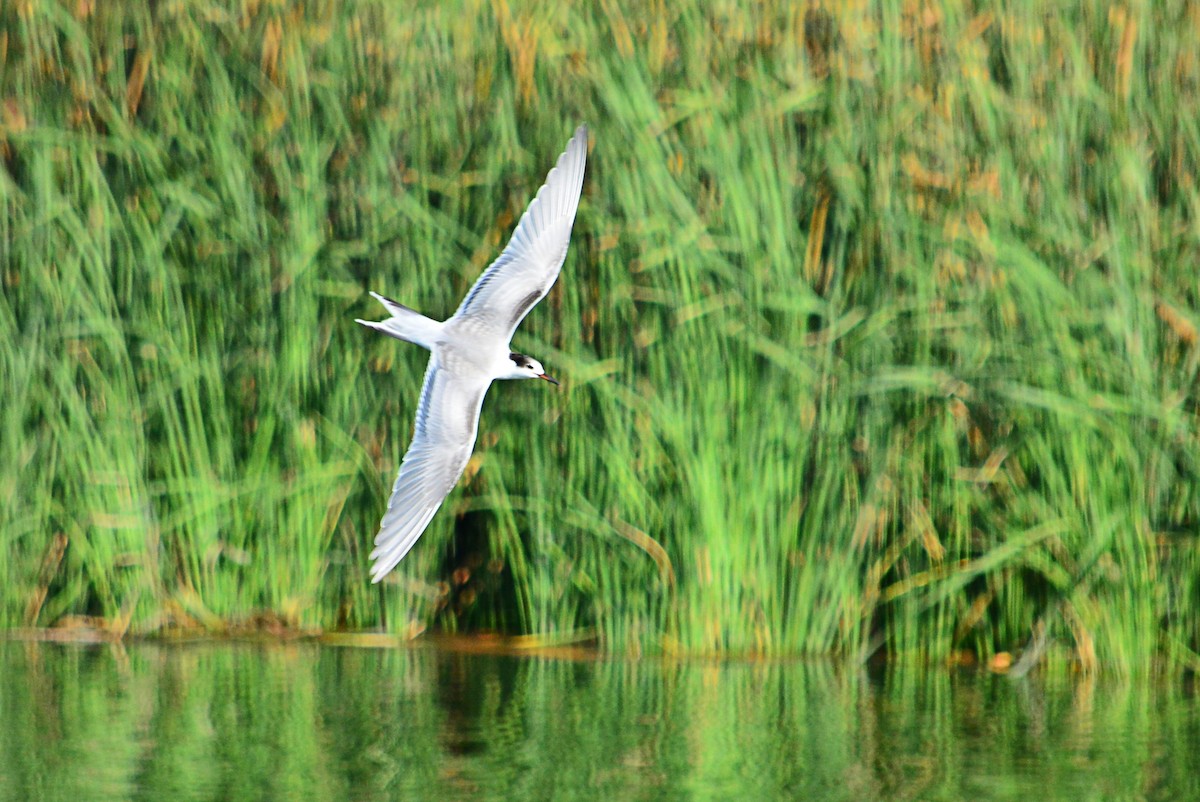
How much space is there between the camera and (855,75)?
223 inches

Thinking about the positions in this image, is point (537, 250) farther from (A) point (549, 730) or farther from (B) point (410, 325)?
(A) point (549, 730)

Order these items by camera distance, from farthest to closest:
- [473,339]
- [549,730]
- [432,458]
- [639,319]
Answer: [639,319] → [473,339] → [432,458] → [549,730]

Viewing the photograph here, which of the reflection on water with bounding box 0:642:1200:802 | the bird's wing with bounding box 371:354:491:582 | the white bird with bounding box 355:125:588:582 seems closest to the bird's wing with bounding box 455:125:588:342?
the white bird with bounding box 355:125:588:582

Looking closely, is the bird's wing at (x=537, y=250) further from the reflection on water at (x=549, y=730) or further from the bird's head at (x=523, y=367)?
the reflection on water at (x=549, y=730)

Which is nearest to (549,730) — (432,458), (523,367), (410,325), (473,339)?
(432,458)

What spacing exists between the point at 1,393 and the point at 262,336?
2.71 ft

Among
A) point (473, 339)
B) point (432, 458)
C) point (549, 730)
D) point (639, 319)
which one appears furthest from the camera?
point (639, 319)

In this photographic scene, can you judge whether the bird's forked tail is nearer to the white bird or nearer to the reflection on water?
the white bird

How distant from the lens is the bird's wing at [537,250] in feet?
17.7

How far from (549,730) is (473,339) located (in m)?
1.15

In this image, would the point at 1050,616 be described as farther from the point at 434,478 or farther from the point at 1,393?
the point at 1,393

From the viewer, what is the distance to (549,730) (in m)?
4.90

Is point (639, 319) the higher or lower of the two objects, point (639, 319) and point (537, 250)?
the lower

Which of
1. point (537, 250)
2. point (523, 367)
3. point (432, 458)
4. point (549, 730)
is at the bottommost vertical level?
point (549, 730)
